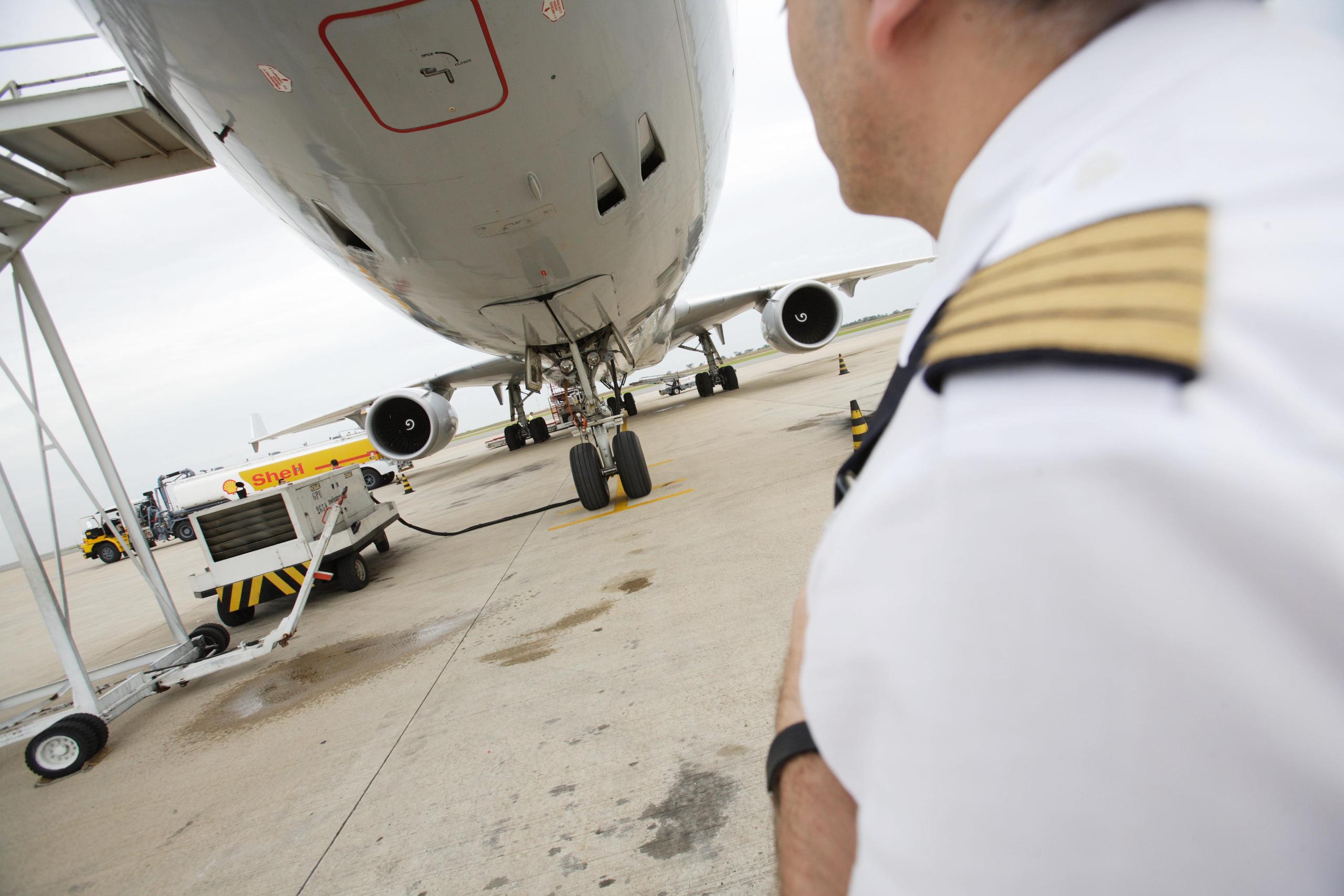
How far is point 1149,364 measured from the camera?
0.30m

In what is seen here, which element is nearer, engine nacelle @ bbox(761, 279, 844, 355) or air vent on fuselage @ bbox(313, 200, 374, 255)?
air vent on fuselage @ bbox(313, 200, 374, 255)

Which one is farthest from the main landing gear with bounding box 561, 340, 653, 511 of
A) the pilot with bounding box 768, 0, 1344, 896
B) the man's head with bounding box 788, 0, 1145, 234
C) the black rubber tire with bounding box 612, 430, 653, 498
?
the pilot with bounding box 768, 0, 1344, 896

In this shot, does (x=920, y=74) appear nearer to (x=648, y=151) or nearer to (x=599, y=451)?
(x=648, y=151)

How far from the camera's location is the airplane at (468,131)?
2170 mm

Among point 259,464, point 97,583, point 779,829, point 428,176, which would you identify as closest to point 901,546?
point 779,829

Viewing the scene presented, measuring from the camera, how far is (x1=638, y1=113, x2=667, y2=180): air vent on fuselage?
3.15 metres

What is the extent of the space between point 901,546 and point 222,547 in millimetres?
5873

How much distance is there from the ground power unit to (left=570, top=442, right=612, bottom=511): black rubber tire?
6.44 feet

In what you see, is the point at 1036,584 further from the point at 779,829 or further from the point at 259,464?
the point at 259,464

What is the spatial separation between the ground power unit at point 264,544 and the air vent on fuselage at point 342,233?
2260mm

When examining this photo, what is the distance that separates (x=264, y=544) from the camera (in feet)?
16.3

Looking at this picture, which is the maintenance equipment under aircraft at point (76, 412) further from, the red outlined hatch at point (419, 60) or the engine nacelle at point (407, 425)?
the engine nacelle at point (407, 425)

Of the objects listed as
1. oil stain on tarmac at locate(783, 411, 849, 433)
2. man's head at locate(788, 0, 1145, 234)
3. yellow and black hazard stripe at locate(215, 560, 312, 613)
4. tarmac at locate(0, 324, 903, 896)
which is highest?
man's head at locate(788, 0, 1145, 234)

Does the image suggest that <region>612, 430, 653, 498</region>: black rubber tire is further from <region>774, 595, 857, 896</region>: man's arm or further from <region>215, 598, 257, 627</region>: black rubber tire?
<region>774, 595, 857, 896</region>: man's arm
